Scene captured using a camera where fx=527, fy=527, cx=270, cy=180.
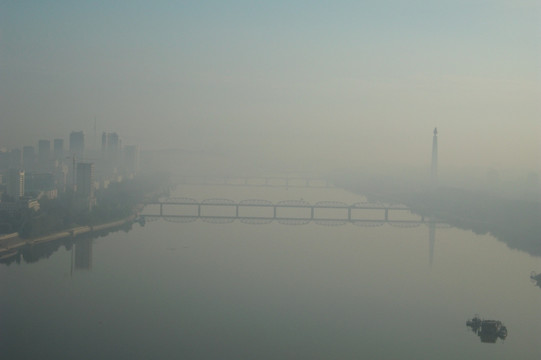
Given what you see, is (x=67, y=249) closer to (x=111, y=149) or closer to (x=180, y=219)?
(x=180, y=219)

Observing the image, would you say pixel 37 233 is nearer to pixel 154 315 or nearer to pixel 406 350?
pixel 154 315

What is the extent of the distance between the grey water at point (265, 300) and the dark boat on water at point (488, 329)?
65mm

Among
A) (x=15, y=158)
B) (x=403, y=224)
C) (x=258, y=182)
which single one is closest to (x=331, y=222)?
(x=403, y=224)

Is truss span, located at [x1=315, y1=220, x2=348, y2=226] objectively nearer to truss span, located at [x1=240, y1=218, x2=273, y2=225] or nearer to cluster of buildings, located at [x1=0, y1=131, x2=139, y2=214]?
truss span, located at [x1=240, y1=218, x2=273, y2=225]

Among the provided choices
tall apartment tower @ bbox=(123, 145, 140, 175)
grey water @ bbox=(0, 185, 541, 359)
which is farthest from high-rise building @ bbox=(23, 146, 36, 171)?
grey water @ bbox=(0, 185, 541, 359)

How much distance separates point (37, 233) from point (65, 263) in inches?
60.5

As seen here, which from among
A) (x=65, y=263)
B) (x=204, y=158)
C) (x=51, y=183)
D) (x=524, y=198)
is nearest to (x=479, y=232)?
(x=524, y=198)

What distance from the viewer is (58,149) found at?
53.3ft

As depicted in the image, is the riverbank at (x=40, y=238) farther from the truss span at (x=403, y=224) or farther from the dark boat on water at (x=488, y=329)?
the dark boat on water at (x=488, y=329)

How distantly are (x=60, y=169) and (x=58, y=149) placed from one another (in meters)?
2.58

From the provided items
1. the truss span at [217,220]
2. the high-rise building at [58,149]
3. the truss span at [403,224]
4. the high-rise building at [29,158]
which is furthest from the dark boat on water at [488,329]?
the high-rise building at [58,149]

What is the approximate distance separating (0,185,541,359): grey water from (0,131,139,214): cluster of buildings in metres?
3.16

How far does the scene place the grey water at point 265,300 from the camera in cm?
352

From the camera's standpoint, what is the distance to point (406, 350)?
11.5ft
